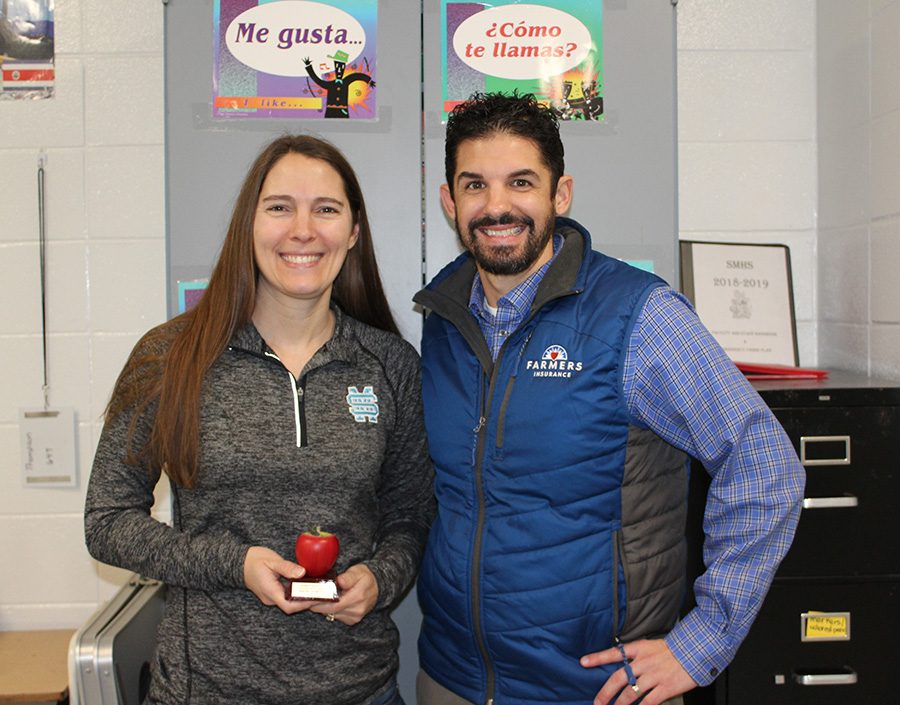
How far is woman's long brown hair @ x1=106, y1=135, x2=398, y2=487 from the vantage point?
4.86 ft

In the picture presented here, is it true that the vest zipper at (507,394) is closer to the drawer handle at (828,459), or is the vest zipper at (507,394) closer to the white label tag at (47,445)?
the drawer handle at (828,459)

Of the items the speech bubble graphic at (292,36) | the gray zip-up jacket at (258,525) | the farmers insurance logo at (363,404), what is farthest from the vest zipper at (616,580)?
the speech bubble graphic at (292,36)

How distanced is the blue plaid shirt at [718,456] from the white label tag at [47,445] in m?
1.78

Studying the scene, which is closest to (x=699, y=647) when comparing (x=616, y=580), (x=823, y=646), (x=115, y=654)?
(x=616, y=580)

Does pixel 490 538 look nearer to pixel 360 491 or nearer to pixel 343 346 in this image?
pixel 360 491

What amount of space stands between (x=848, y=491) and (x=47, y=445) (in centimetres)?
218

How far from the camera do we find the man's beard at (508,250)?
1.55 meters

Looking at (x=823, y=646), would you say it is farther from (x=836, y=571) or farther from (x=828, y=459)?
(x=828, y=459)

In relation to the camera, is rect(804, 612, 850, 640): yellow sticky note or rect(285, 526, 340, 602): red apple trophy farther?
rect(804, 612, 850, 640): yellow sticky note

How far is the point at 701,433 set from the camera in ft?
4.62

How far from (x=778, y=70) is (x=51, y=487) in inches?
99.9

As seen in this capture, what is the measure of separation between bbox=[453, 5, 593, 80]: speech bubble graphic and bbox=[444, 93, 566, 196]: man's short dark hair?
0.48 metres

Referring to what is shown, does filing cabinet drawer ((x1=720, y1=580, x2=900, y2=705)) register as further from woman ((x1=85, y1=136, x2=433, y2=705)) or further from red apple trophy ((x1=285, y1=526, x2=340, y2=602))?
red apple trophy ((x1=285, y1=526, x2=340, y2=602))

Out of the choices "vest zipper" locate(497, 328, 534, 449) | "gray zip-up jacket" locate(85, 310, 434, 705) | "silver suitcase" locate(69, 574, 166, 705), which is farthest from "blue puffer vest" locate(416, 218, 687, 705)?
"silver suitcase" locate(69, 574, 166, 705)
